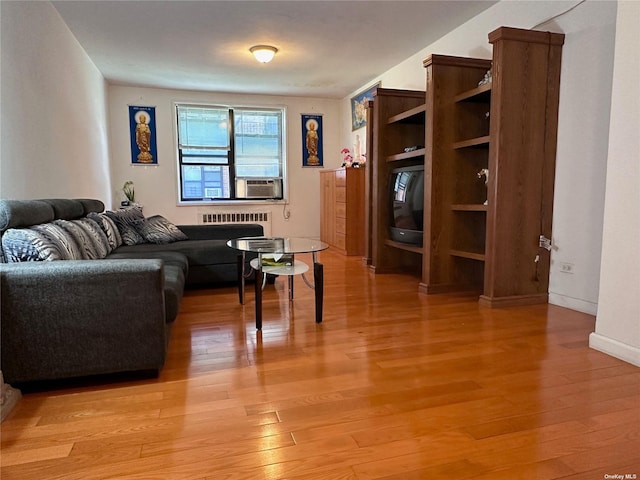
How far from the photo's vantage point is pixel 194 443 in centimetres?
140

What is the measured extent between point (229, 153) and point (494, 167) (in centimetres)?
475

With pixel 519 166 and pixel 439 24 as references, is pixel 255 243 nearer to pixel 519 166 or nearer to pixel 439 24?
pixel 519 166

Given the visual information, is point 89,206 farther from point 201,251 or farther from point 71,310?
point 71,310

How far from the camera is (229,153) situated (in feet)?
22.3

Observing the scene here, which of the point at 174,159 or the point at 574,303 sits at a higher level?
the point at 174,159

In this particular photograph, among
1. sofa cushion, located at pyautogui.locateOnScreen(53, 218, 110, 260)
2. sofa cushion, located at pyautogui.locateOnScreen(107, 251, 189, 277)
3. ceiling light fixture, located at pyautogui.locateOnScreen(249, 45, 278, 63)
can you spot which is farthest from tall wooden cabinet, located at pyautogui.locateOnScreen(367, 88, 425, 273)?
sofa cushion, located at pyautogui.locateOnScreen(53, 218, 110, 260)

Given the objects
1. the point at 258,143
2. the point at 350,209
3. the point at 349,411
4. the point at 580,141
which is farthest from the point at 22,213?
the point at 258,143

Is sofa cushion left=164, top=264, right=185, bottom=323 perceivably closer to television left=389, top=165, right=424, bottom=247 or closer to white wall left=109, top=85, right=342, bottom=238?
television left=389, top=165, right=424, bottom=247

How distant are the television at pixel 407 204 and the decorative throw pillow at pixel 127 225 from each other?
2.42 metres

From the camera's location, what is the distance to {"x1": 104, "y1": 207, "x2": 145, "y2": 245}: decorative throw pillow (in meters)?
3.73

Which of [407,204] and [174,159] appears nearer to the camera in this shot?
[407,204]

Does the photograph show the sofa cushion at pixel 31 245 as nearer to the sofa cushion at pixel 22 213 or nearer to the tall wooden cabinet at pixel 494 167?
the sofa cushion at pixel 22 213

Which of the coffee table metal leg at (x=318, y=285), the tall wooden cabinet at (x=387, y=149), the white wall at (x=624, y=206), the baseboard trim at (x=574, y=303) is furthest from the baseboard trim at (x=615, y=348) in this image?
the tall wooden cabinet at (x=387, y=149)

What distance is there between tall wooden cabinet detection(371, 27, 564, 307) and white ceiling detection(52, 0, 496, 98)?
888mm
